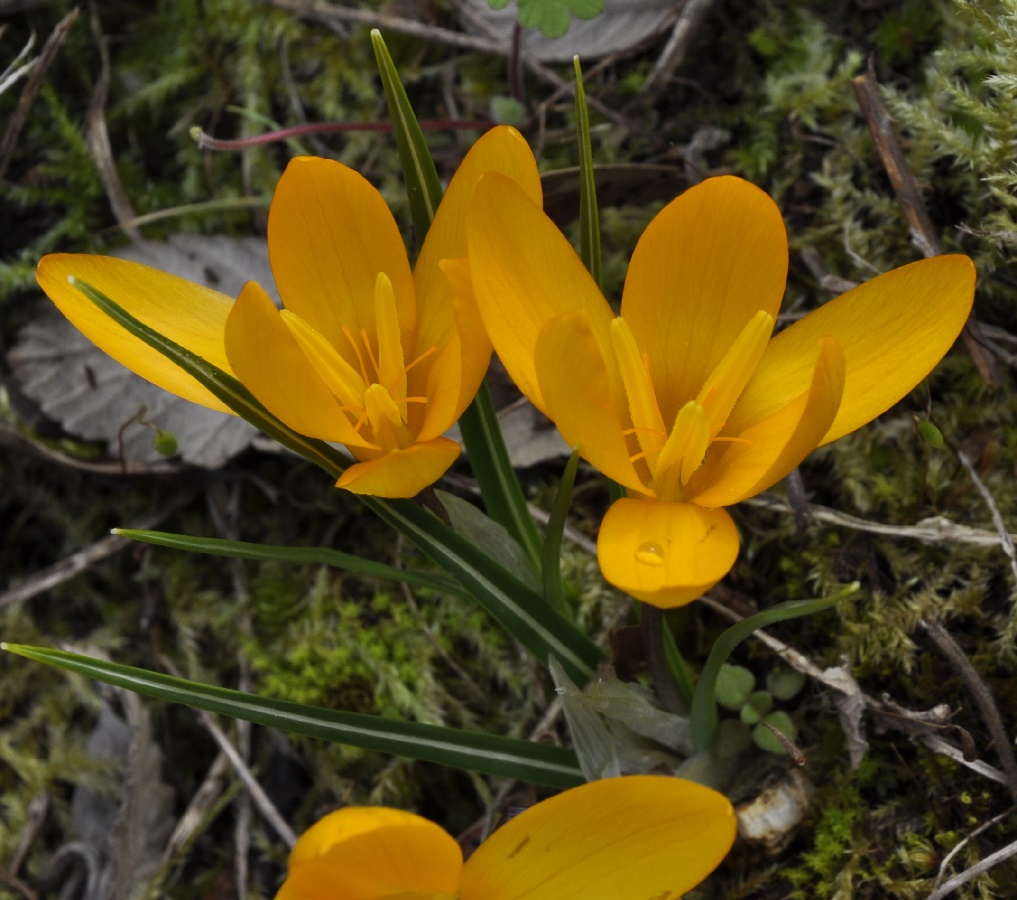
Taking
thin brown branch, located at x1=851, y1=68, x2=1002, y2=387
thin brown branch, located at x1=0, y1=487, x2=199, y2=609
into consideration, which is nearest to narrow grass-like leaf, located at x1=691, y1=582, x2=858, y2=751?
thin brown branch, located at x1=851, y1=68, x2=1002, y2=387

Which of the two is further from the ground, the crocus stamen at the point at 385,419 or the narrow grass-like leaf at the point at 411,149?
the narrow grass-like leaf at the point at 411,149

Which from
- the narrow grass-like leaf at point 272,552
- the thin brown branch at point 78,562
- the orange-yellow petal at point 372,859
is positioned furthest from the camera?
the thin brown branch at point 78,562

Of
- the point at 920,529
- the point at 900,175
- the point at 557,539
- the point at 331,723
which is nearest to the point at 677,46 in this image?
the point at 900,175

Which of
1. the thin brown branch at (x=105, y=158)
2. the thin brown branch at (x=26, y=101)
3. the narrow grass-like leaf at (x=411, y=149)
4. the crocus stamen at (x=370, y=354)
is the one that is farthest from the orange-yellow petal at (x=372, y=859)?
the thin brown branch at (x=26, y=101)

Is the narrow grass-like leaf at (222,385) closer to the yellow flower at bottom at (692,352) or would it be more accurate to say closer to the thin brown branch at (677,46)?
the yellow flower at bottom at (692,352)

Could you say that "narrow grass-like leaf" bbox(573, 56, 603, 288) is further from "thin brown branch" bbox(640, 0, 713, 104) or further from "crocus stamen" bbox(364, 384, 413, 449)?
"thin brown branch" bbox(640, 0, 713, 104)

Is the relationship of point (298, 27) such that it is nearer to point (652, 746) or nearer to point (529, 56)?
point (529, 56)

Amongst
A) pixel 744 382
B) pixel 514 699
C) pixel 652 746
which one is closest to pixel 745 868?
pixel 652 746

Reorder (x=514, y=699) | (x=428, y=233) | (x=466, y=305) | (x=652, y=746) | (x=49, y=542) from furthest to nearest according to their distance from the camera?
(x=49, y=542)
(x=514, y=699)
(x=652, y=746)
(x=428, y=233)
(x=466, y=305)
